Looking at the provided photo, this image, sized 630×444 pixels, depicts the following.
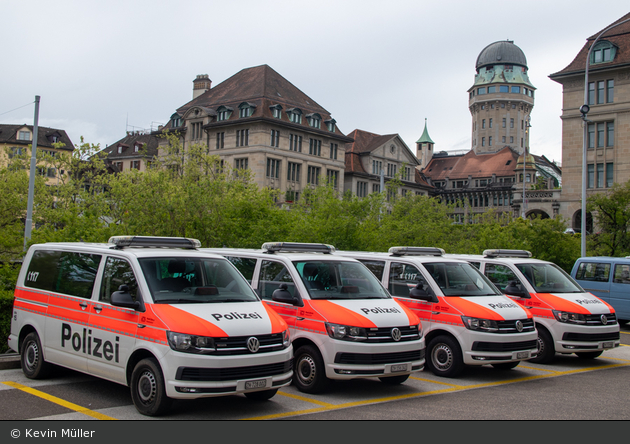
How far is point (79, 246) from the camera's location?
896cm

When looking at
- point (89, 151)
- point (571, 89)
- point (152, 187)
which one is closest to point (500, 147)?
point (571, 89)

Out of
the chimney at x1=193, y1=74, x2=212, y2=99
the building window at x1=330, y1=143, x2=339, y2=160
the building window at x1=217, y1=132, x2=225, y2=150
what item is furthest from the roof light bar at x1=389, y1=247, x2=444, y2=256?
the chimney at x1=193, y1=74, x2=212, y2=99

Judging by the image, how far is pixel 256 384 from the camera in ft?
23.6

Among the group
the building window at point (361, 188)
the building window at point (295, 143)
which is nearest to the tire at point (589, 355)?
the building window at point (295, 143)

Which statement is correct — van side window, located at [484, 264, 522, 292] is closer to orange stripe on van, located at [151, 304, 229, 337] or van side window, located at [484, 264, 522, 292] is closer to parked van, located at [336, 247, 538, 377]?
parked van, located at [336, 247, 538, 377]

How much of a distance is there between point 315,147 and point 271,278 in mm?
65223

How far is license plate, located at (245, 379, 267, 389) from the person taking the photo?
712 cm

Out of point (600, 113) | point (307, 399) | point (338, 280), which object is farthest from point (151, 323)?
point (600, 113)

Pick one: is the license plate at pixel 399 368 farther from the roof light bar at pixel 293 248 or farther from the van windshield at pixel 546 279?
the van windshield at pixel 546 279

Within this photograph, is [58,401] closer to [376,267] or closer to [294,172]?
[376,267]

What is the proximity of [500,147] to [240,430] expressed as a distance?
126738 millimetres

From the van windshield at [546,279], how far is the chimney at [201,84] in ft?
249

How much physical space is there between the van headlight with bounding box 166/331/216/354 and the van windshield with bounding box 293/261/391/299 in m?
2.58

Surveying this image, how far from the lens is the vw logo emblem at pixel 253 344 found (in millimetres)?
7242
